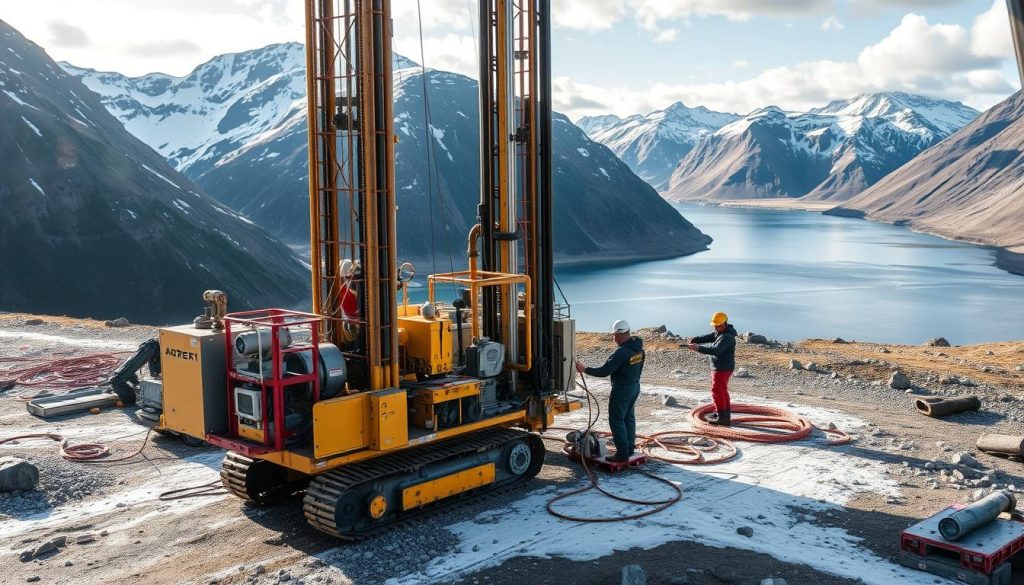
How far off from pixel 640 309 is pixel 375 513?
60672 millimetres

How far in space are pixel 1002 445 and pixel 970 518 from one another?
4757 millimetres

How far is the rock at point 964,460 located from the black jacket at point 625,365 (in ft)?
15.4

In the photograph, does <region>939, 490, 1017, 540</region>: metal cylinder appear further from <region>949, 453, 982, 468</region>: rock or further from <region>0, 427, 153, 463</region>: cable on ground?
<region>0, 427, 153, 463</region>: cable on ground

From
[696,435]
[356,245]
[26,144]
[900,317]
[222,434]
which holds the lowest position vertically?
[900,317]

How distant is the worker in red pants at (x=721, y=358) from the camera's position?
1393 centimetres

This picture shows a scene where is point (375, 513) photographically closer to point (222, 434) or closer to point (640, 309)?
point (222, 434)

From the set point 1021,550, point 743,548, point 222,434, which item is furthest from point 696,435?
point 222,434

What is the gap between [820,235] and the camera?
152 metres

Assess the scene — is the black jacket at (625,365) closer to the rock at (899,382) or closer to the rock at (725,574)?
the rock at (725,574)

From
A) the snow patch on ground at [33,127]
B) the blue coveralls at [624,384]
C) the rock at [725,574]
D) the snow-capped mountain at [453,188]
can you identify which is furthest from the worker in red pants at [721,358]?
the snow-capped mountain at [453,188]

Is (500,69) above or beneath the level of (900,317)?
above

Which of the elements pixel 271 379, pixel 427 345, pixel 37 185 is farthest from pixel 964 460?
pixel 37 185

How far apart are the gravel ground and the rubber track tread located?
156 mm

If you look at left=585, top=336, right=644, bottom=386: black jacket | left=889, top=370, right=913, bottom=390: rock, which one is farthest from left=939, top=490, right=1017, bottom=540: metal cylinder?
left=889, top=370, right=913, bottom=390: rock
